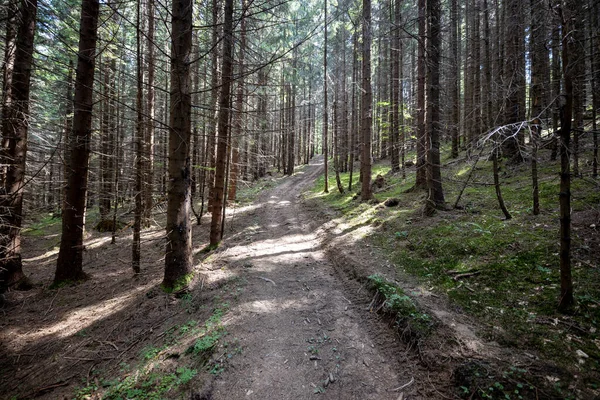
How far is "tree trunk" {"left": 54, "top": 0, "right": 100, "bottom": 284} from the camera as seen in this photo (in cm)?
616

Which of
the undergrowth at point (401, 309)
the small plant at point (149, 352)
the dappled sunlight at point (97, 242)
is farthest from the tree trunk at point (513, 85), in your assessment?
the dappled sunlight at point (97, 242)

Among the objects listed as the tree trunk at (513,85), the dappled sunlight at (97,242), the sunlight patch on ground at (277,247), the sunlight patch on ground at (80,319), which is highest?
the tree trunk at (513,85)

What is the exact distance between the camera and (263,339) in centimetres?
408

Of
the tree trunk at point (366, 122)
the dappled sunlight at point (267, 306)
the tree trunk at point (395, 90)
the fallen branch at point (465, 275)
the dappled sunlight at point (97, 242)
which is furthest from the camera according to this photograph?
the tree trunk at point (395, 90)

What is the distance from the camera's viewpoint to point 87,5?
605cm

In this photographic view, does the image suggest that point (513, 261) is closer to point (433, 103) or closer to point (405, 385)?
point (405, 385)

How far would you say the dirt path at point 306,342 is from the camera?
128 inches

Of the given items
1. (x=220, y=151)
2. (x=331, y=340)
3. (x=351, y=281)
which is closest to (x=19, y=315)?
(x=220, y=151)

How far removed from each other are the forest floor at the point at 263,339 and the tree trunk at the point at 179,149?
0.74m

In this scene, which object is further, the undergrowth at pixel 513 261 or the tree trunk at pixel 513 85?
the tree trunk at pixel 513 85

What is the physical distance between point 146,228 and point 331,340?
13.0 m

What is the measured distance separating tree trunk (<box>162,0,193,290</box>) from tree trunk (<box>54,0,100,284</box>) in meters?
2.59

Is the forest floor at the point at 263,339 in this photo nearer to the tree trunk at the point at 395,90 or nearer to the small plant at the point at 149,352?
the small plant at the point at 149,352

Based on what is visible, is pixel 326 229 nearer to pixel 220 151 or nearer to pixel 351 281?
pixel 351 281
